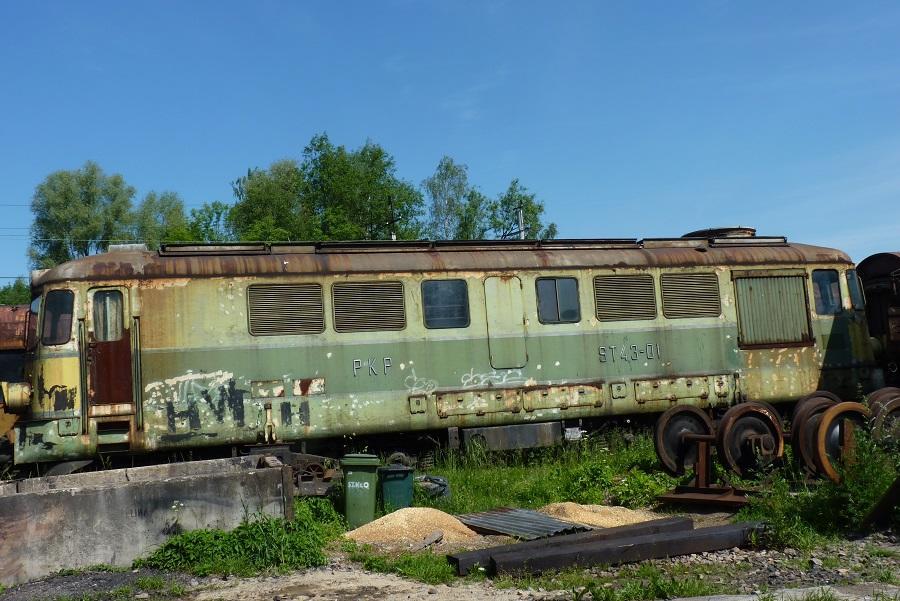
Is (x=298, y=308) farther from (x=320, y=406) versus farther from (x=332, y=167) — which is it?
(x=332, y=167)

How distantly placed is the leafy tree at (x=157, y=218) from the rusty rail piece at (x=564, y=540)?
4710cm

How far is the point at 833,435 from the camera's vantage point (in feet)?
33.6

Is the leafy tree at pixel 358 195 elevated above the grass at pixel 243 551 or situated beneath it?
elevated above

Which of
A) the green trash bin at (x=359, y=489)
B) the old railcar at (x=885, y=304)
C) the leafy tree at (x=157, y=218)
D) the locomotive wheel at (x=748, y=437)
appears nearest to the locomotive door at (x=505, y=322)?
the locomotive wheel at (x=748, y=437)

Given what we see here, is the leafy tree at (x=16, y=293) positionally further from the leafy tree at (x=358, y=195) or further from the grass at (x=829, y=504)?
the grass at (x=829, y=504)

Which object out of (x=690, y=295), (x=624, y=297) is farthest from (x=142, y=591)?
(x=690, y=295)

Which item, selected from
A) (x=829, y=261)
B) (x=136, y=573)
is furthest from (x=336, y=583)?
(x=829, y=261)

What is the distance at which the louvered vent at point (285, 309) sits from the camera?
37.7ft

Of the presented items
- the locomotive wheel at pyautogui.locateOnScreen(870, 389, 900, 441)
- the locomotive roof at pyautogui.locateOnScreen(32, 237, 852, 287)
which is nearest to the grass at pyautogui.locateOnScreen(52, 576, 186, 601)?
the locomotive roof at pyautogui.locateOnScreen(32, 237, 852, 287)

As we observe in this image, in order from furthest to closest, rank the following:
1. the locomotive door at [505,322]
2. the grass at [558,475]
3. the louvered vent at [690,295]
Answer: the louvered vent at [690,295]
the locomotive door at [505,322]
the grass at [558,475]

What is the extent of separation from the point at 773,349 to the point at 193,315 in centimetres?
927

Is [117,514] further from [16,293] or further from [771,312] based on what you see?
[16,293]

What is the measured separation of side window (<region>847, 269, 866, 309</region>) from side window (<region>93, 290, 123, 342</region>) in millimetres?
11881

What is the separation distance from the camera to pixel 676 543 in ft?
23.8
